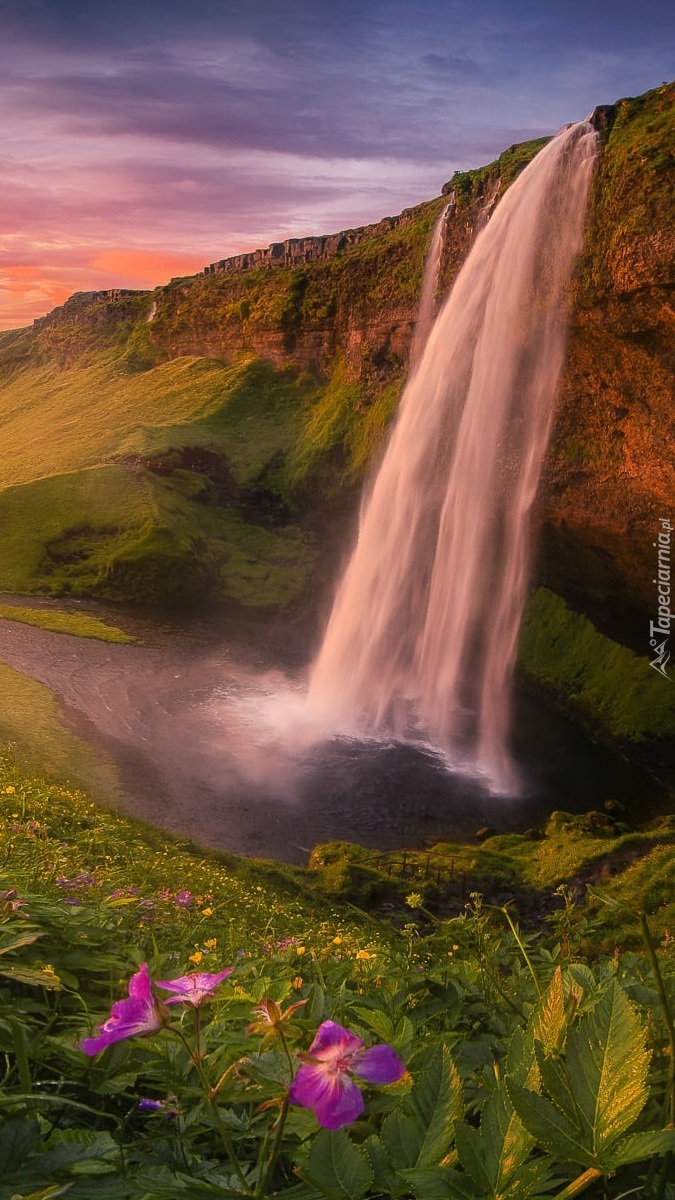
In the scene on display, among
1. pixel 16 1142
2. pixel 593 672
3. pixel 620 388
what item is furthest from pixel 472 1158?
pixel 593 672

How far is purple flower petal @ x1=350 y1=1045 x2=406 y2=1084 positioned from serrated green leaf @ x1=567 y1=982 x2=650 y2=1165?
20 centimetres

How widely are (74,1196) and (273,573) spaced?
118 feet

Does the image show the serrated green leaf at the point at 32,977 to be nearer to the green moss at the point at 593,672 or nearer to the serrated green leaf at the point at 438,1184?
the serrated green leaf at the point at 438,1184

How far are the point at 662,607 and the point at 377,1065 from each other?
81.7ft

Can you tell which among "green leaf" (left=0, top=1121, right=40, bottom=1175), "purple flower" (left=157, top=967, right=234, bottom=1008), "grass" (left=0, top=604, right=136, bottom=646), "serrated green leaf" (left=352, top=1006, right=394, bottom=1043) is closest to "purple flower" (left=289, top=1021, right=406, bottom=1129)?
"purple flower" (left=157, top=967, right=234, bottom=1008)

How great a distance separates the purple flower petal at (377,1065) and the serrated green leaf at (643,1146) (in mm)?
236

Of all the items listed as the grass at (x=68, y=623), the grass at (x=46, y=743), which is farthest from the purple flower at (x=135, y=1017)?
the grass at (x=68, y=623)

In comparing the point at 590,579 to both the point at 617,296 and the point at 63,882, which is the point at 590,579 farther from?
the point at 63,882

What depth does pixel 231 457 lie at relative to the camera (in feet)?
147

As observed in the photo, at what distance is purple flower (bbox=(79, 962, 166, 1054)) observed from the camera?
0.96 metres

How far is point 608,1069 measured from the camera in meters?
0.87

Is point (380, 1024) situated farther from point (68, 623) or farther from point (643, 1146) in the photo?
point (68, 623)

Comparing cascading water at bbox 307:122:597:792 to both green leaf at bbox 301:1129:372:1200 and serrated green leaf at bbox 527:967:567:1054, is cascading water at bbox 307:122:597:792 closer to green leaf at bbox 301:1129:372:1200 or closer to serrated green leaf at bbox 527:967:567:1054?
serrated green leaf at bbox 527:967:567:1054

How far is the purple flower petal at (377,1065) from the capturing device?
0.87 meters
